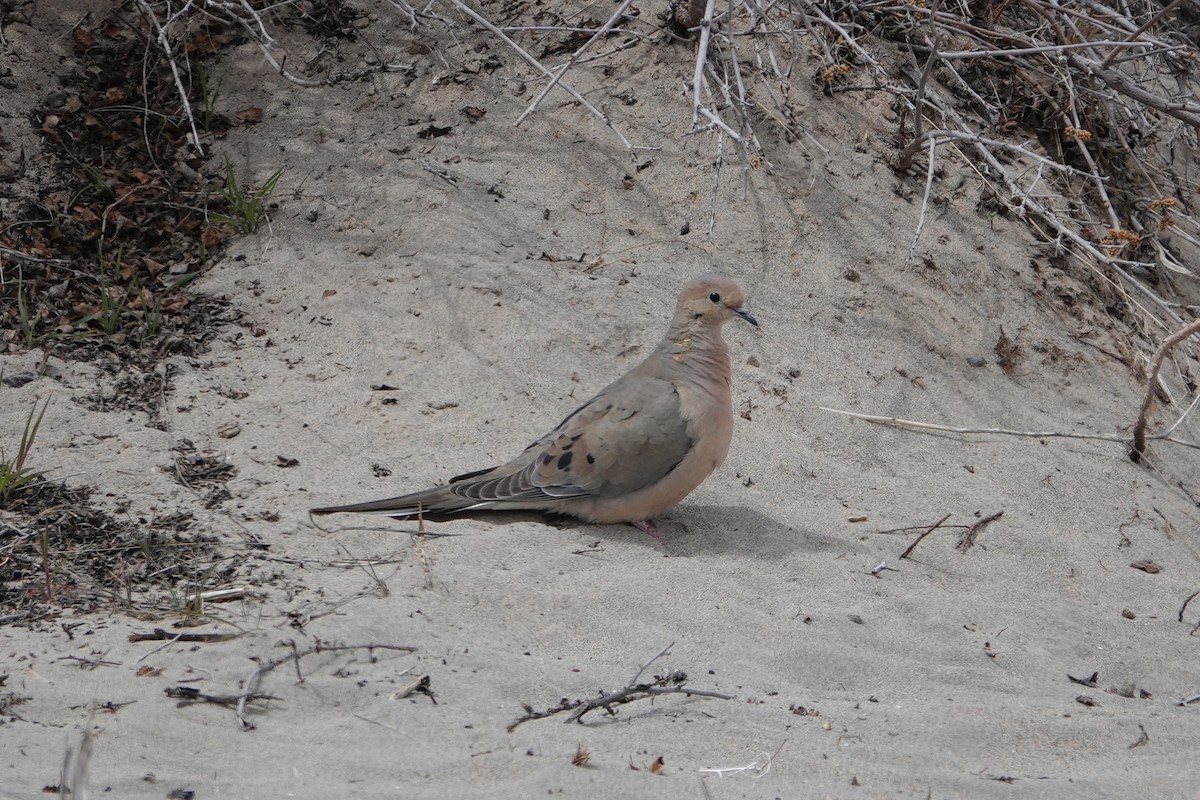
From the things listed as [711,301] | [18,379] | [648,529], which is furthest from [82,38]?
[648,529]

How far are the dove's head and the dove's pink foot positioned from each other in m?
0.79

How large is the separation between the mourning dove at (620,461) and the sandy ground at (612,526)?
0.44 ft

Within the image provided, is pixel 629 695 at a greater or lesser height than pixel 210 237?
lesser

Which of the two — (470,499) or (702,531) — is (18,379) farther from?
(702,531)

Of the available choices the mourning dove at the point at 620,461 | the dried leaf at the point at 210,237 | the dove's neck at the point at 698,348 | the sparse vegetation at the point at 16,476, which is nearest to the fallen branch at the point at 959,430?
the dove's neck at the point at 698,348

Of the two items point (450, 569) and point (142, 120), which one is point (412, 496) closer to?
point (450, 569)

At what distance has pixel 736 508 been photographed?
15.0ft

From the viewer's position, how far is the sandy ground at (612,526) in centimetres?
281

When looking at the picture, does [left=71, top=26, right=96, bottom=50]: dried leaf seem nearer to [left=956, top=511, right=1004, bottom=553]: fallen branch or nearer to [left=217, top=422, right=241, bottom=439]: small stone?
[left=217, top=422, right=241, bottom=439]: small stone

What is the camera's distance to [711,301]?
4.58 m

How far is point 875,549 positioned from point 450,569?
1592 mm

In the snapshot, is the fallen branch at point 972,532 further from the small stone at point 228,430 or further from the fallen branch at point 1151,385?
the small stone at point 228,430

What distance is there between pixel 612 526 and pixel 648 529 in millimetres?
162

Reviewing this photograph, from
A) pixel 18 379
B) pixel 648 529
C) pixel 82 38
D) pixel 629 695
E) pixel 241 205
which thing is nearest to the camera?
pixel 629 695
